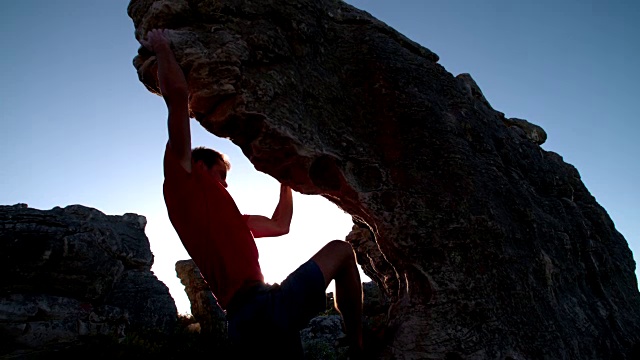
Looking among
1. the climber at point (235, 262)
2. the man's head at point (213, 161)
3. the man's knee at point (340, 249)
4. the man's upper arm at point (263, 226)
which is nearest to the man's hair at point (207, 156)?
the man's head at point (213, 161)

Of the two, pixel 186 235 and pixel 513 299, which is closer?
pixel 186 235

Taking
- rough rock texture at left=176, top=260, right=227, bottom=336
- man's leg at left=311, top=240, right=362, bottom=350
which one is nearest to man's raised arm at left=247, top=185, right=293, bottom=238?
man's leg at left=311, top=240, right=362, bottom=350

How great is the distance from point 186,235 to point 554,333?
166 inches

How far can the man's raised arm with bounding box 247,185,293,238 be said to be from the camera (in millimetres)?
4641

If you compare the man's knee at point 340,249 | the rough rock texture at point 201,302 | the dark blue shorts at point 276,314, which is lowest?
the dark blue shorts at point 276,314

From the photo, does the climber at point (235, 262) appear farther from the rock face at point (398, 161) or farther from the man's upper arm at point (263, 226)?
the man's upper arm at point (263, 226)

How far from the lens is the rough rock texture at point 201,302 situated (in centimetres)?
1839

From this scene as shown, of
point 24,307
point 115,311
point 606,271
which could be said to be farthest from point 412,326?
point 115,311

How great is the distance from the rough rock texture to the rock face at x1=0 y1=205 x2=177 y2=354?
2214 millimetres

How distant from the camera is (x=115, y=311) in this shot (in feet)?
47.9

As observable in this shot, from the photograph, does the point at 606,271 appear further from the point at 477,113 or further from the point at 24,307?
the point at 24,307

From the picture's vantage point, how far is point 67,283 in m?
13.2

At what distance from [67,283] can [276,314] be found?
1299 centimetres

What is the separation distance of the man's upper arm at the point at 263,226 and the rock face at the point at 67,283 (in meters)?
11.0
